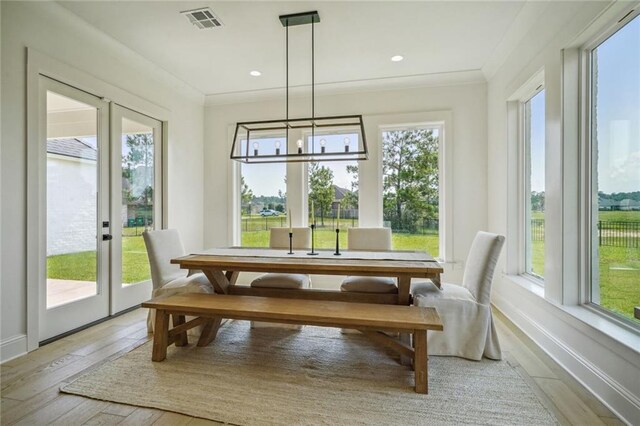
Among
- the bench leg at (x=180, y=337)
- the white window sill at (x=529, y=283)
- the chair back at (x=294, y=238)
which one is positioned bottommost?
the bench leg at (x=180, y=337)

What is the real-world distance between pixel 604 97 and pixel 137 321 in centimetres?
418

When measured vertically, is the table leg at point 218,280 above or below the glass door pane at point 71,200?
below

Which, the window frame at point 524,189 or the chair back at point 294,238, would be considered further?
the chair back at point 294,238

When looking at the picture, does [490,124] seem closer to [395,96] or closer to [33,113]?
[395,96]

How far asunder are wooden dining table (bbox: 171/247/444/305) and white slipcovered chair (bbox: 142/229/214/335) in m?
0.21

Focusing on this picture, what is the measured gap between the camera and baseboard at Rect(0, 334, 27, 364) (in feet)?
7.23

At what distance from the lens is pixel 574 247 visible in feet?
7.04

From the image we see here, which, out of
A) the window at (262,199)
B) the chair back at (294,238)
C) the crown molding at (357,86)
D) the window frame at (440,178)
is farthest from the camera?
the window at (262,199)

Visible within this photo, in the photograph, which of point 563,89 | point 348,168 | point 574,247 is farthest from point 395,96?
point 574,247

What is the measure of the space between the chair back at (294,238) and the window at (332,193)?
2.39ft

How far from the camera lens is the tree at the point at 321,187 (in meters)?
4.39

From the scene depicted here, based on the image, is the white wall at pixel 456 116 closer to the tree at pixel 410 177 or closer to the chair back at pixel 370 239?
the tree at pixel 410 177

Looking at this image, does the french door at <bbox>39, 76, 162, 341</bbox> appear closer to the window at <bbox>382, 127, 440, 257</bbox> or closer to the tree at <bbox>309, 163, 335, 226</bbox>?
the tree at <bbox>309, 163, 335, 226</bbox>

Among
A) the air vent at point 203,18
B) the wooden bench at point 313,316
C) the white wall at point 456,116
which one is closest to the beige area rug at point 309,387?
the wooden bench at point 313,316
